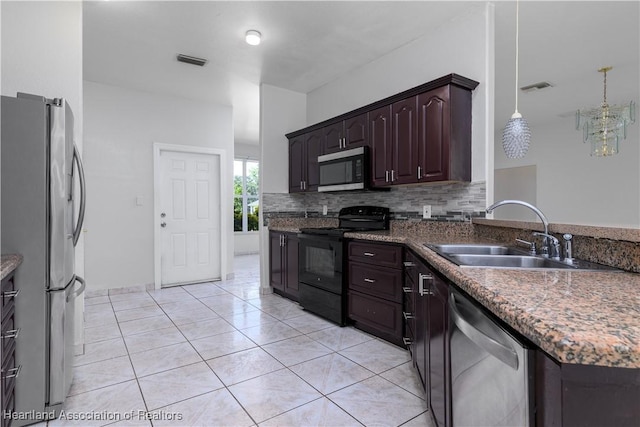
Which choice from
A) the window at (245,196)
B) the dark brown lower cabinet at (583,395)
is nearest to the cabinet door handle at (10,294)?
the dark brown lower cabinet at (583,395)

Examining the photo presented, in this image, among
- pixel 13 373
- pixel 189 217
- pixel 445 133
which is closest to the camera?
pixel 13 373

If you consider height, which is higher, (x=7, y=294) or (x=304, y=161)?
(x=304, y=161)

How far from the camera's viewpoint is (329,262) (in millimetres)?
3133

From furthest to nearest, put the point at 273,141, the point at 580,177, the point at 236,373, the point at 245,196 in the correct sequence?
the point at 245,196 < the point at 580,177 < the point at 273,141 < the point at 236,373

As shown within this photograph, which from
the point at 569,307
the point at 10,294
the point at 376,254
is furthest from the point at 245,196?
the point at 569,307

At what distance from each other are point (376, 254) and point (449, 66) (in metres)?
1.69

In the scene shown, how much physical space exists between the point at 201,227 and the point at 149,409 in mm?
3284

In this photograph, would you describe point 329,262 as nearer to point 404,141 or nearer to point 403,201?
point 403,201

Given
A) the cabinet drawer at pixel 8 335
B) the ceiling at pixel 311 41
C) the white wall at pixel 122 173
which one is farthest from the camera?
the white wall at pixel 122 173

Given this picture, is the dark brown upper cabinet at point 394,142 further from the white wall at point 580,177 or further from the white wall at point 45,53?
the white wall at point 580,177

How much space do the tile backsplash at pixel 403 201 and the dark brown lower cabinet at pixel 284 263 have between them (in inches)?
18.1

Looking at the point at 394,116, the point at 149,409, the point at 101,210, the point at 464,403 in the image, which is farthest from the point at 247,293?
the point at 464,403

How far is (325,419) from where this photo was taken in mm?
1710

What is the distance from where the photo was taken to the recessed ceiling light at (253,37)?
299 cm
